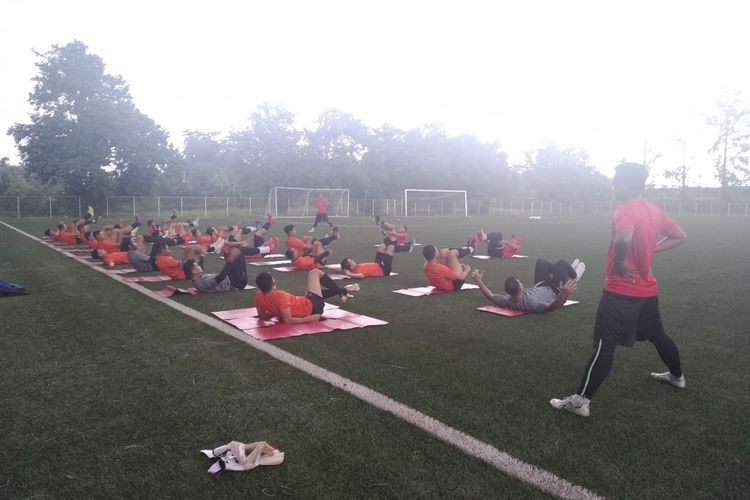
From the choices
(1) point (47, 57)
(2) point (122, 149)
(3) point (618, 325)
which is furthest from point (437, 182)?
→ (3) point (618, 325)

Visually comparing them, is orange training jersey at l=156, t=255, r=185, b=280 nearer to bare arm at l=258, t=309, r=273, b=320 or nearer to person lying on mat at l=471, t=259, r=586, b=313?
bare arm at l=258, t=309, r=273, b=320

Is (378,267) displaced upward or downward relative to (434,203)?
downward

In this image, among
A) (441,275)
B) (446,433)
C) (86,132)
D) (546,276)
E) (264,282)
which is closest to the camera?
(446,433)

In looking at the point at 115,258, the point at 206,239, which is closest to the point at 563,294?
the point at 115,258

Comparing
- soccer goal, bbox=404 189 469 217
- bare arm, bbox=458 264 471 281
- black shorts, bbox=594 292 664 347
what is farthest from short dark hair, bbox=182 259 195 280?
soccer goal, bbox=404 189 469 217

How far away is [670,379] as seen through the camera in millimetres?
4805

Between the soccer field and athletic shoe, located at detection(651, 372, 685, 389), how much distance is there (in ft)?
0.22

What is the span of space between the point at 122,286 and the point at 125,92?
44009mm

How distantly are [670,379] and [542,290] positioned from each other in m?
3.44

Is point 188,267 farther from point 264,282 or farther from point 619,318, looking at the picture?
point 619,318

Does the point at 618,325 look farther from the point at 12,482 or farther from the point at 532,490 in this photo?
the point at 12,482

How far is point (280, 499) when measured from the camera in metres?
3.00

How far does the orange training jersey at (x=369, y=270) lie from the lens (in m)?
12.0

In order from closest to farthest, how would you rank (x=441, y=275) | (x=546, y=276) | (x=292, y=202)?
(x=546, y=276), (x=441, y=275), (x=292, y=202)
